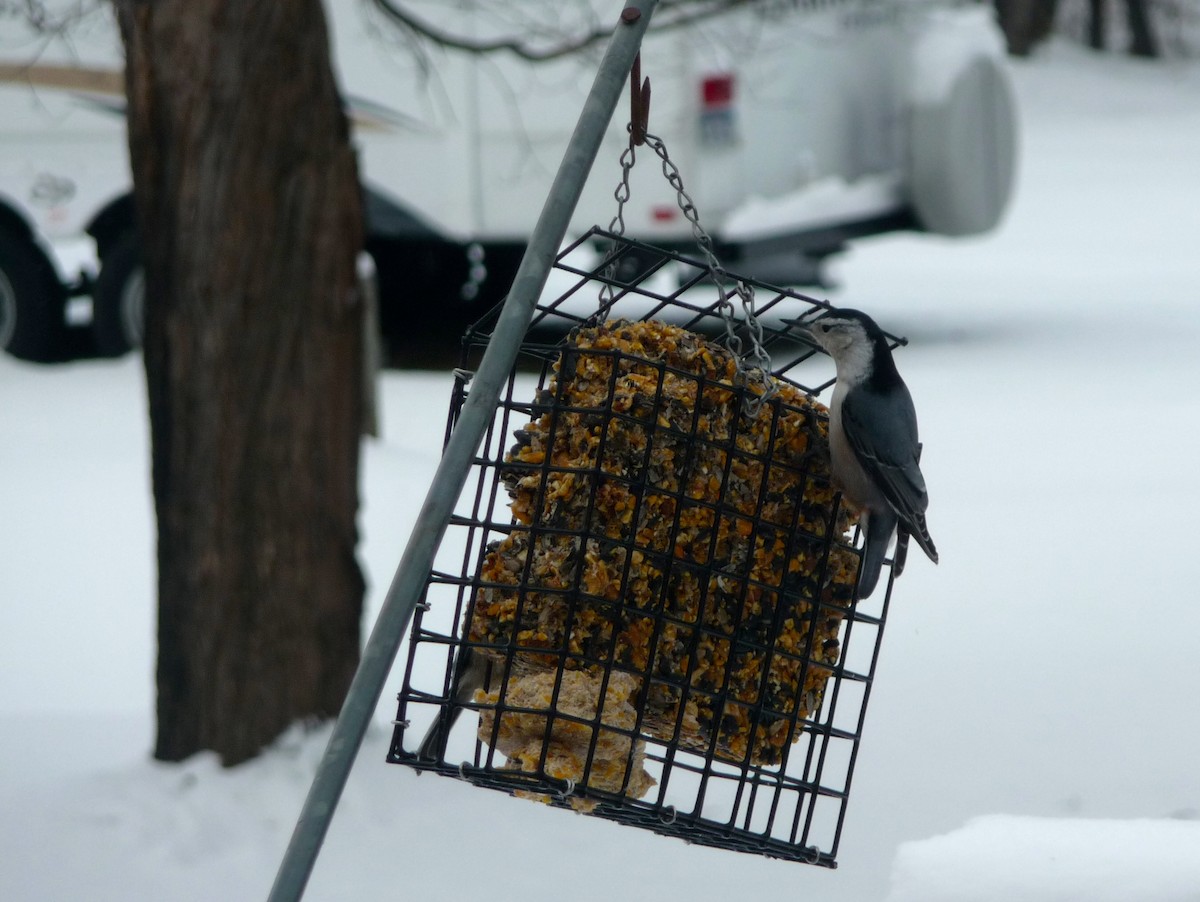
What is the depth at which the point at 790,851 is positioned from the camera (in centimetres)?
233

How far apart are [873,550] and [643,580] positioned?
16.2 inches

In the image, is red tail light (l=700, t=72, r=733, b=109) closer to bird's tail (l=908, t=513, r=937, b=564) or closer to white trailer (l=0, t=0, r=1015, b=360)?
white trailer (l=0, t=0, r=1015, b=360)

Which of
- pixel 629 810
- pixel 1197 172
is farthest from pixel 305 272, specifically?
pixel 1197 172

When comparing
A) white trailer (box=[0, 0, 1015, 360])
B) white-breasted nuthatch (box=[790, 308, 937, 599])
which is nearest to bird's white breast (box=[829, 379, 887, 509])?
white-breasted nuthatch (box=[790, 308, 937, 599])

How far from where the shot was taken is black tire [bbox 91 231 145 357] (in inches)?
389

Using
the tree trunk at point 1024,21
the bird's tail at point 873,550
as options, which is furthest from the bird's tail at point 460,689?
the tree trunk at point 1024,21

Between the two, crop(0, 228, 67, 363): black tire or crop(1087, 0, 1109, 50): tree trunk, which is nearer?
crop(0, 228, 67, 363): black tire

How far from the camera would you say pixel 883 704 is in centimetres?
505

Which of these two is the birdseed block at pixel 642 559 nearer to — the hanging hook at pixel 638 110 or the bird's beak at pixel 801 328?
the bird's beak at pixel 801 328

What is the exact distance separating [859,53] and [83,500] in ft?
22.1

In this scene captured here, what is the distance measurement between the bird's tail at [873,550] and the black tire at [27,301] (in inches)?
338

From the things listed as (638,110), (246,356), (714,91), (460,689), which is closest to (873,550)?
(460,689)

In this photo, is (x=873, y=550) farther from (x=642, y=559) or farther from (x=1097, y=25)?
(x=1097, y=25)

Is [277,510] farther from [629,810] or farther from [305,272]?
[629,810]
